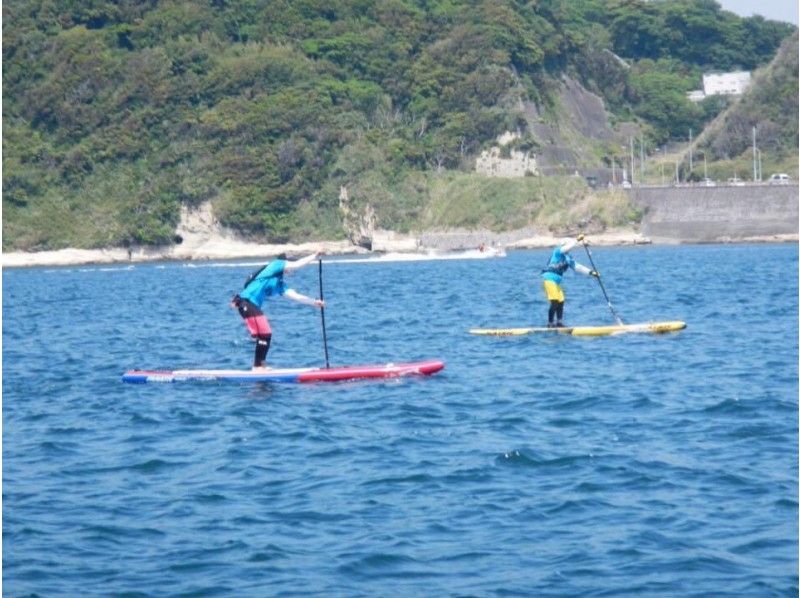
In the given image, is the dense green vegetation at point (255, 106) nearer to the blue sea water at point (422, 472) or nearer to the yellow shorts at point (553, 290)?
the yellow shorts at point (553, 290)

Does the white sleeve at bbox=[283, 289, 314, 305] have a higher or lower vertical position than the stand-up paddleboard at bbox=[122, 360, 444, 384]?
higher

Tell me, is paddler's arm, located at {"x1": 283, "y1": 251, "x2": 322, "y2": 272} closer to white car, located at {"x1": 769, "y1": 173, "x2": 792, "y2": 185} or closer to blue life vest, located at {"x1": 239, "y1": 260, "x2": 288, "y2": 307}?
blue life vest, located at {"x1": 239, "y1": 260, "x2": 288, "y2": 307}

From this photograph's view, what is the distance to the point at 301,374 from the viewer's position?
21781 millimetres

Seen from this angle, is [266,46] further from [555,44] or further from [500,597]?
[500,597]

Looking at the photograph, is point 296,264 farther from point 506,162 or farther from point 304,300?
point 506,162

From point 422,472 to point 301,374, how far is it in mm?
7380

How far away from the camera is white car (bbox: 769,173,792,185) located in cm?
11112

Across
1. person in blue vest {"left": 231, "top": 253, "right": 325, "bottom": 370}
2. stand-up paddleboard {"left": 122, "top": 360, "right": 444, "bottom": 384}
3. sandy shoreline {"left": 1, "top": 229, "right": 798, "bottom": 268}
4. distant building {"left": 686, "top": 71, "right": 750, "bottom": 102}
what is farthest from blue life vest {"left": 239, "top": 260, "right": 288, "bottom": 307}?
distant building {"left": 686, "top": 71, "right": 750, "bottom": 102}

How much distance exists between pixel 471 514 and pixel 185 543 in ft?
7.56

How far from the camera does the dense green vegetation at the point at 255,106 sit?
379 feet

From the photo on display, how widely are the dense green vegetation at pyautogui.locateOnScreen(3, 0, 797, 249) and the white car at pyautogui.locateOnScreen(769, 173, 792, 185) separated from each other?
1388 centimetres

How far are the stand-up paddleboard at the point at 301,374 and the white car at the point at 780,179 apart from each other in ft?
304

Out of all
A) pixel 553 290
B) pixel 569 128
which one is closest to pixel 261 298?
pixel 553 290

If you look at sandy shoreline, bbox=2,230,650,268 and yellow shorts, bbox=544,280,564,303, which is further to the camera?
sandy shoreline, bbox=2,230,650,268
